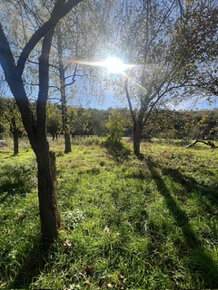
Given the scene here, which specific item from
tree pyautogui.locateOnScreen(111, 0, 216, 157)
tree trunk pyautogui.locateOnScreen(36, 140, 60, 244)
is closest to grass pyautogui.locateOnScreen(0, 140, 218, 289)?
tree trunk pyautogui.locateOnScreen(36, 140, 60, 244)

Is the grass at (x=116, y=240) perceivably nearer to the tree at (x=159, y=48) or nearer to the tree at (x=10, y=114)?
the tree at (x=159, y=48)

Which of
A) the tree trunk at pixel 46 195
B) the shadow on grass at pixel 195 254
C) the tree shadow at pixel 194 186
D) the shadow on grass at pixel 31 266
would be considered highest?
the tree trunk at pixel 46 195

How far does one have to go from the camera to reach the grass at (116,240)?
6.80ft

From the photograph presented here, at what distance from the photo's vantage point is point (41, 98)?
247 centimetres

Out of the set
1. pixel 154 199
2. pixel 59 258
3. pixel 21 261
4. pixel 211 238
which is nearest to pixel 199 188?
pixel 154 199

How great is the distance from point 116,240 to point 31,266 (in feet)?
3.90

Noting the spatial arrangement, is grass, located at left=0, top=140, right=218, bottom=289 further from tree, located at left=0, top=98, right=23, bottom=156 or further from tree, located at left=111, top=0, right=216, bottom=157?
tree, located at left=0, top=98, right=23, bottom=156

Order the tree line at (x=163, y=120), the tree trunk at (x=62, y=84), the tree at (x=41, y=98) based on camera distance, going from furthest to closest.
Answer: the tree line at (x=163, y=120) → the tree trunk at (x=62, y=84) → the tree at (x=41, y=98)

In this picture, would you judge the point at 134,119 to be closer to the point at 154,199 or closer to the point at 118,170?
the point at 118,170

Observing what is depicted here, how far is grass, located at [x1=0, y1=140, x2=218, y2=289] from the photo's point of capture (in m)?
2.07

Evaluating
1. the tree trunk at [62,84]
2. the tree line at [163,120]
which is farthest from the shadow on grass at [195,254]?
the tree line at [163,120]

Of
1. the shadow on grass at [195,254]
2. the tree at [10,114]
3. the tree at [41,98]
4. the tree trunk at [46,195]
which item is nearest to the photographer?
the shadow on grass at [195,254]

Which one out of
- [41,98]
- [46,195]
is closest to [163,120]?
[41,98]

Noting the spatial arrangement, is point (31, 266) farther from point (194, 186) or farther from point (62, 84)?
point (62, 84)
